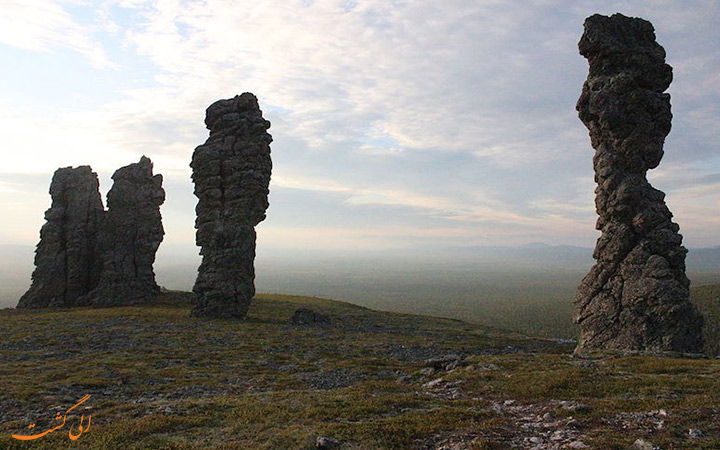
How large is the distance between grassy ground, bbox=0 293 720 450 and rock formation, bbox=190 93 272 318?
52.5 feet

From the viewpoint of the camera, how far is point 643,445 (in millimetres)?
14617

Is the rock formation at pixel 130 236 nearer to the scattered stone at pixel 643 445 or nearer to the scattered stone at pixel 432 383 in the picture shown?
the scattered stone at pixel 432 383

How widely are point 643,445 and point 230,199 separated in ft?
208

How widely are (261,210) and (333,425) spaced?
2172 inches

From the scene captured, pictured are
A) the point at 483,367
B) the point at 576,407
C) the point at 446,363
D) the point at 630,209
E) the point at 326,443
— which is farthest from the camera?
the point at 630,209

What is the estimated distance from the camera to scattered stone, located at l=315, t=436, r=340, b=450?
1656 centimetres

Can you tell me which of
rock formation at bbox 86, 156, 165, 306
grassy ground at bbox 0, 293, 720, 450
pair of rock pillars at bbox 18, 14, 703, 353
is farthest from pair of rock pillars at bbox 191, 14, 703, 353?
rock formation at bbox 86, 156, 165, 306

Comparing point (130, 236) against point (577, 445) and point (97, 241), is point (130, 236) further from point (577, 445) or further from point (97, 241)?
point (577, 445)

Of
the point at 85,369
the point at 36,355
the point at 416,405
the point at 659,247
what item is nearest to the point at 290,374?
the point at 416,405

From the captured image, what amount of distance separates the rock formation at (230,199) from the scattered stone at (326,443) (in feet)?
169

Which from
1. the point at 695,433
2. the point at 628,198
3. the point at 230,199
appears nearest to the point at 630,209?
the point at 628,198

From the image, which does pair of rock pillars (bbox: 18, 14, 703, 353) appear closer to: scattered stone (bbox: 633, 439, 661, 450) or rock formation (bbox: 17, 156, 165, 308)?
scattered stone (bbox: 633, 439, 661, 450)

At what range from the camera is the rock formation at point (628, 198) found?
127 ft

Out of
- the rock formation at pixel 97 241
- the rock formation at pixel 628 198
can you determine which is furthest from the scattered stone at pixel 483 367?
the rock formation at pixel 97 241
